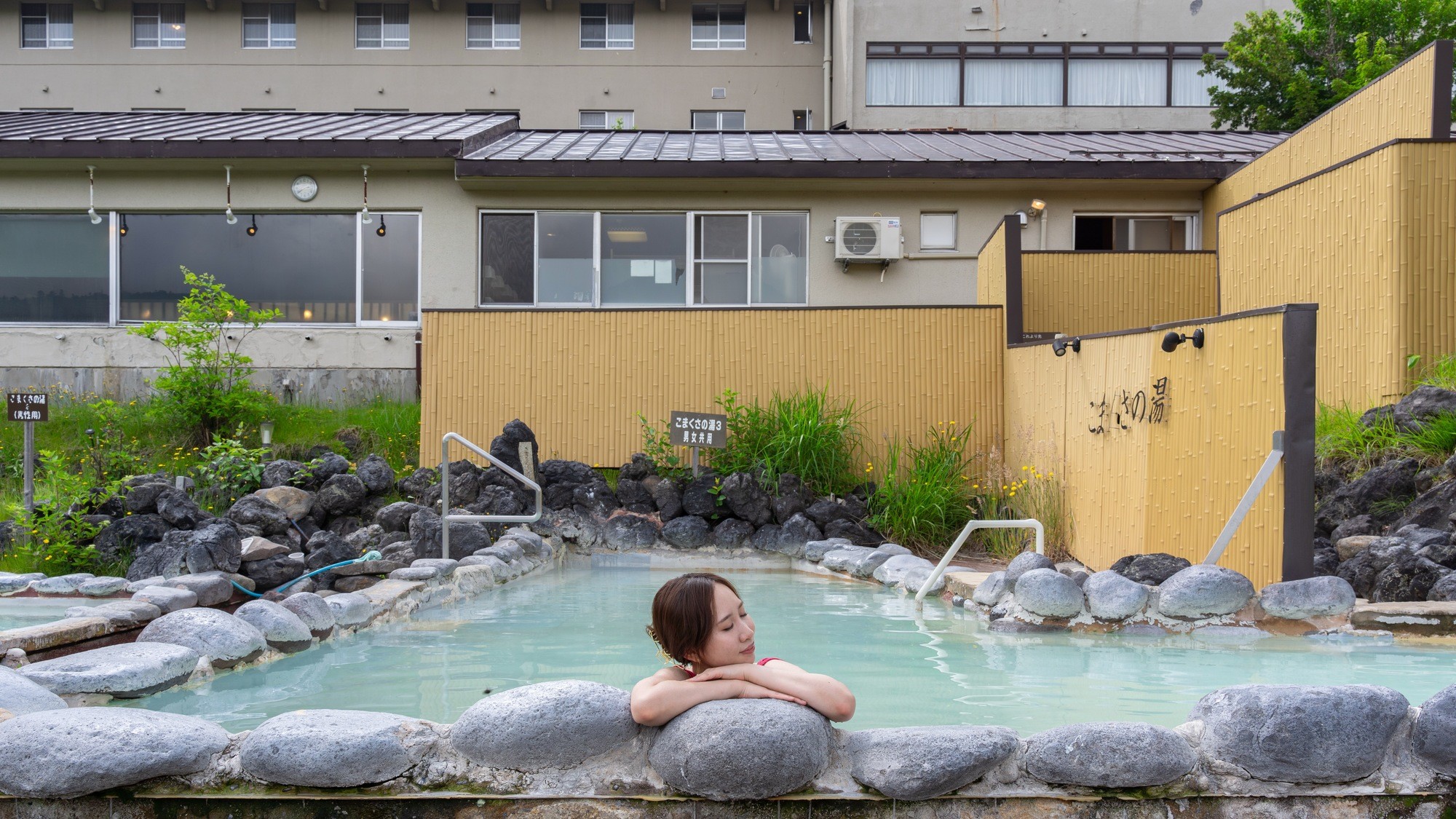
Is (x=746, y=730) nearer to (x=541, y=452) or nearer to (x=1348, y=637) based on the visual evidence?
(x=1348, y=637)

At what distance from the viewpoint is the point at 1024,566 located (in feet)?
17.8

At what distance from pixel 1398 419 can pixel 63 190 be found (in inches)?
502

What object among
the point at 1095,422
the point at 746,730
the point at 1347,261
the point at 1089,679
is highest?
the point at 1347,261

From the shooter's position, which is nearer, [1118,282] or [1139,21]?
[1118,282]

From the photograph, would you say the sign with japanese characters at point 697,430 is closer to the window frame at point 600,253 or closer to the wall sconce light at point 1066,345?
the wall sconce light at point 1066,345

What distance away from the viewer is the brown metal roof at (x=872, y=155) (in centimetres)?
1091

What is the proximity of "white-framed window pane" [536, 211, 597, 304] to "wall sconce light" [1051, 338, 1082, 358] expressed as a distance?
17.9 ft

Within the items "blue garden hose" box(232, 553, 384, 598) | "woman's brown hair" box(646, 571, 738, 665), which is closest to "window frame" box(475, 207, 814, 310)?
"blue garden hose" box(232, 553, 384, 598)

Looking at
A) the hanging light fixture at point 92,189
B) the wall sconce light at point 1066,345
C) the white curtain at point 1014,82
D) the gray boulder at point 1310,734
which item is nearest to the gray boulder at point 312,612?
the gray boulder at point 1310,734

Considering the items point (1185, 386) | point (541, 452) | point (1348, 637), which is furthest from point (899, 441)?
point (1348, 637)

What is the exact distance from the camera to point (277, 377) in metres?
11.4

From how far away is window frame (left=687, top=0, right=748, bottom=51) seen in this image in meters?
21.0

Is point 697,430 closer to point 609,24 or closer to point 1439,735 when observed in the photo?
point 1439,735

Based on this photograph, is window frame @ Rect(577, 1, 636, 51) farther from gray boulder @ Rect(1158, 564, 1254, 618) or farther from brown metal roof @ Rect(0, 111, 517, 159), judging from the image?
gray boulder @ Rect(1158, 564, 1254, 618)
